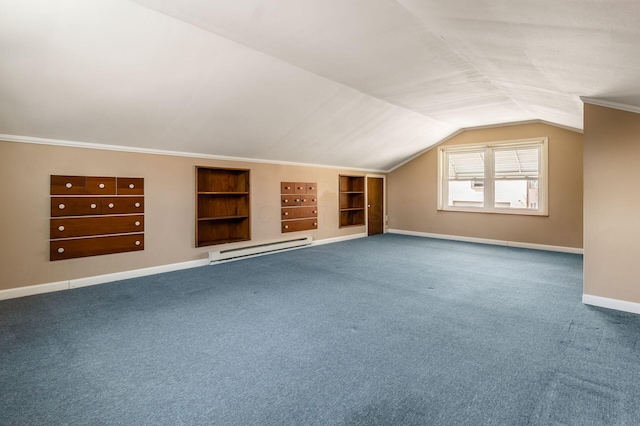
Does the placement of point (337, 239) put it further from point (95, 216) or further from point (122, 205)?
point (95, 216)

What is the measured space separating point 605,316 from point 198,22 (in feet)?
15.3

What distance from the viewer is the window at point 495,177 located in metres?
6.58

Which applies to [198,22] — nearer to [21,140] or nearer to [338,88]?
[338,88]

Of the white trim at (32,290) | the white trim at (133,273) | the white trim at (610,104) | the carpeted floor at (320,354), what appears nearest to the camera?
the carpeted floor at (320,354)

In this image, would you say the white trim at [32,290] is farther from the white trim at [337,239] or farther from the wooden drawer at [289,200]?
the white trim at [337,239]

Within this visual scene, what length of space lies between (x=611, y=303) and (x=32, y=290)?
21.4 feet

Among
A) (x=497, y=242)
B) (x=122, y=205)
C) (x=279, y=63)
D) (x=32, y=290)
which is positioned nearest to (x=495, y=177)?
(x=497, y=242)

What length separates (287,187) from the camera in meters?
6.56

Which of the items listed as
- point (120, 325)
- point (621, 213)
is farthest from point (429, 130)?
point (120, 325)

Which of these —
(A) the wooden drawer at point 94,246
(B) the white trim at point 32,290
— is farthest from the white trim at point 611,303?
(B) the white trim at point 32,290

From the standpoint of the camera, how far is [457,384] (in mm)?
1986

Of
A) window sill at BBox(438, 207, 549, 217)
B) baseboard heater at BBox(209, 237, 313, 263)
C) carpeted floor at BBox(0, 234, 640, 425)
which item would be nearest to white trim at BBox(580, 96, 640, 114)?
carpeted floor at BBox(0, 234, 640, 425)

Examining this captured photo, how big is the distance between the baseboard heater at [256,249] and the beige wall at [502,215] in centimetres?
319

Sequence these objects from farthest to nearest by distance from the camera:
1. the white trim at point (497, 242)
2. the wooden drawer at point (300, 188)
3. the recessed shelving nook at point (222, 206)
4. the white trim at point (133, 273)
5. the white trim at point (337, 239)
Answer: the white trim at point (337, 239), the wooden drawer at point (300, 188), the white trim at point (497, 242), the recessed shelving nook at point (222, 206), the white trim at point (133, 273)
